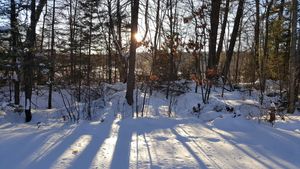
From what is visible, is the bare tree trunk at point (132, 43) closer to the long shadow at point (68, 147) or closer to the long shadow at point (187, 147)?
the long shadow at point (68, 147)

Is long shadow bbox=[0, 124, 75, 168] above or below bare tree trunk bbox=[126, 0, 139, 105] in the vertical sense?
below

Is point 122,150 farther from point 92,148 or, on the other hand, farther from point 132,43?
point 132,43

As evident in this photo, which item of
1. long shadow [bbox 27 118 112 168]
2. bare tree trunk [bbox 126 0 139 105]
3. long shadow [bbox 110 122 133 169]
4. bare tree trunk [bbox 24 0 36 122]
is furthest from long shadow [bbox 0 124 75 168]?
bare tree trunk [bbox 126 0 139 105]

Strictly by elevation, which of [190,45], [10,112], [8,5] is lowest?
[10,112]

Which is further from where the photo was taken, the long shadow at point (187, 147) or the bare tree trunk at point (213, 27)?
the bare tree trunk at point (213, 27)

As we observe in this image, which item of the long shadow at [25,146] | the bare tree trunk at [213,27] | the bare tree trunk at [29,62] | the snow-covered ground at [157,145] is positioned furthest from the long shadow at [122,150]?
the bare tree trunk at [213,27]

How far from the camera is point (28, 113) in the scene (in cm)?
1277

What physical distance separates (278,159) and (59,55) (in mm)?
27403

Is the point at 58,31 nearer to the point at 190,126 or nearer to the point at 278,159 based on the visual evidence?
the point at 190,126

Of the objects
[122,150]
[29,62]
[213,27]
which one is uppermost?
[213,27]

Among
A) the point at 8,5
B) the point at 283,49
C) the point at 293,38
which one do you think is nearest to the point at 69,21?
the point at 8,5

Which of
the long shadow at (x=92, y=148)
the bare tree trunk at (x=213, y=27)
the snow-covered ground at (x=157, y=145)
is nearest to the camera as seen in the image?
the long shadow at (x=92, y=148)

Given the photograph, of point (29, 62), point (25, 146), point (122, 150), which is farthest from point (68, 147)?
point (29, 62)

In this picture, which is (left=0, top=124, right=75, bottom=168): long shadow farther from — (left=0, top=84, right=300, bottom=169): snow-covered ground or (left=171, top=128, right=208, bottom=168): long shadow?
(left=171, top=128, right=208, bottom=168): long shadow
